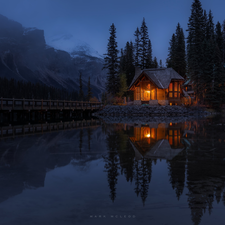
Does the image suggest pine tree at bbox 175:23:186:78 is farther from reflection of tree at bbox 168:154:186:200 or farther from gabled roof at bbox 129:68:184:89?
reflection of tree at bbox 168:154:186:200

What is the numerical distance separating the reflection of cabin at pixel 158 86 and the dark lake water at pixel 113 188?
4084 centimetres

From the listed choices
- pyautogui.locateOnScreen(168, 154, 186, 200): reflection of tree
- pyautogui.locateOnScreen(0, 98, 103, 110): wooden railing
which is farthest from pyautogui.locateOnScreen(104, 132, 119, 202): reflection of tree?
pyautogui.locateOnScreen(0, 98, 103, 110): wooden railing

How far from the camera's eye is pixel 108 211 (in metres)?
4.47

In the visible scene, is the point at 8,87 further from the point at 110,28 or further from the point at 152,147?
the point at 152,147

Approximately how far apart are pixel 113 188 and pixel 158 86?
145 feet

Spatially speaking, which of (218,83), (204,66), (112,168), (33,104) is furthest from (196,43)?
(112,168)

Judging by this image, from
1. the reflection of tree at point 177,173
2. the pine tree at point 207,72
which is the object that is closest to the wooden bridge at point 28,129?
the reflection of tree at point 177,173

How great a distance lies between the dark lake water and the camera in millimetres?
4293

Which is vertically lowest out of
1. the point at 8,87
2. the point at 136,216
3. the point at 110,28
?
the point at 136,216

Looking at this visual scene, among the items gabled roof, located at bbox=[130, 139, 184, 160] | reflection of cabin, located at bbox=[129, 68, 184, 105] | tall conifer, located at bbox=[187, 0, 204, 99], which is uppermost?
tall conifer, located at bbox=[187, 0, 204, 99]

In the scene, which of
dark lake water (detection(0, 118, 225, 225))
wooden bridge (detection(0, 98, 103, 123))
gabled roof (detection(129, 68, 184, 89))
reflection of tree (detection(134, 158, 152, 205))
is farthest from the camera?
gabled roof (detection(129, 68, 184, 89))

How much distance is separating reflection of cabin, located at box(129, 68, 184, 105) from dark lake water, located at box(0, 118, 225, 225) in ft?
134

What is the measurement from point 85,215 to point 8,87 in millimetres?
115852

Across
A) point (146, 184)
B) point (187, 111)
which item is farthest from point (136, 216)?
point (187, 111)
